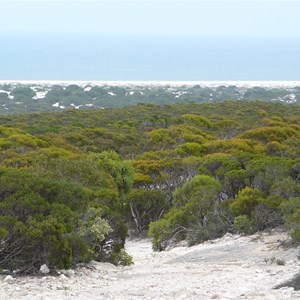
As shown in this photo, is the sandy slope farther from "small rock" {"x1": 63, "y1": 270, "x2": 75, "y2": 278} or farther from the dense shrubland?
the dense shrubland

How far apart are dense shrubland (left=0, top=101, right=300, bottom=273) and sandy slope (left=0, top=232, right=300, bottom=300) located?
53cm

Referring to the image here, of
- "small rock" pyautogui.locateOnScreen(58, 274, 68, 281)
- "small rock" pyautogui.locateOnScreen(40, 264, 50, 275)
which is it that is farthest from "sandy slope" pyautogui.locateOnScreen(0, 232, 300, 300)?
"small rock" pyautogui.locateOnScreen(40, 264, 50, 275)

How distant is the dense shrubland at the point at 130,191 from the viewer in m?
10.2

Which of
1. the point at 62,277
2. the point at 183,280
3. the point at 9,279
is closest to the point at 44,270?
the point at 62,277

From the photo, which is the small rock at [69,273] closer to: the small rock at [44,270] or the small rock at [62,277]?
the small rock at [62,277]

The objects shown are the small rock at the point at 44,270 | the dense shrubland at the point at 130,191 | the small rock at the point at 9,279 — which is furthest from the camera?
the dense shrubland at the point at 130,191

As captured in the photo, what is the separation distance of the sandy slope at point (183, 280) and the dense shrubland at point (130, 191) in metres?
0.53

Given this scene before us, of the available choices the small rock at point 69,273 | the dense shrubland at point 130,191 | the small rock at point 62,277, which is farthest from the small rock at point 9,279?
the small rock at point 69,273

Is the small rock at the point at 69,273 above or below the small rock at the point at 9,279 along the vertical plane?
below

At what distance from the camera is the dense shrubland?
33.5ft

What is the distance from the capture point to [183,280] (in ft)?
31.4

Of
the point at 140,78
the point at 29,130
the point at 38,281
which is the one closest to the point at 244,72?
the point at 140,78

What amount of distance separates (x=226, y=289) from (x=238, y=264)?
113 inches

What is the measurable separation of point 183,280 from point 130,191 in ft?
40.0
